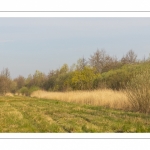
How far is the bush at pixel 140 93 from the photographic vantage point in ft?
42.6

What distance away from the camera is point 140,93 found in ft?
43.2

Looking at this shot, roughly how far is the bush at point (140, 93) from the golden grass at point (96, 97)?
847 millimetres

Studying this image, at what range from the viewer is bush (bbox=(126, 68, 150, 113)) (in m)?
13.0

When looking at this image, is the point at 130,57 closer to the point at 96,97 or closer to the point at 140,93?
the point at 140,93

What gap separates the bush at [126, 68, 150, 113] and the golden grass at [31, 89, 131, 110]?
0.85 meters

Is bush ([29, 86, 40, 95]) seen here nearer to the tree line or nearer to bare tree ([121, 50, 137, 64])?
the tree line

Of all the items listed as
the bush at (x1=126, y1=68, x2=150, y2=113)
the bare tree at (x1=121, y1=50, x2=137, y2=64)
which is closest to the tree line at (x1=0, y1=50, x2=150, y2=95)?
the bare tree at (x1=121, y1=50, x2=137, y2=64)

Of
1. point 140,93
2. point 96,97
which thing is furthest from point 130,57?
point 96,97

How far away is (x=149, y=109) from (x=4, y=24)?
6.89 m

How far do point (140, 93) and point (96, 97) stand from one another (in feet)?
18.3
